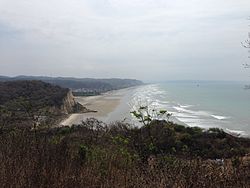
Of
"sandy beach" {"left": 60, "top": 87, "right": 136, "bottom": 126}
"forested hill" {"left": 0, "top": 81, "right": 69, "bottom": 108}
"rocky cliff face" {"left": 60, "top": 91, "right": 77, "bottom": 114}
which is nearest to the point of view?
"sandy beach" {"left": 60, "top": 87, "right": 136, "bottom": 126}

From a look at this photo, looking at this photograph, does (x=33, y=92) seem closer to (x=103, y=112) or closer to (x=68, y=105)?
(x=68, y=105)

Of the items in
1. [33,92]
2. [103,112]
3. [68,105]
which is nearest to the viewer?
[103,112]

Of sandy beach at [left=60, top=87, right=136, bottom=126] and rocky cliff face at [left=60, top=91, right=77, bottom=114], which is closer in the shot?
sandy beach at [left=60, top=87, right=136, bottom=126]

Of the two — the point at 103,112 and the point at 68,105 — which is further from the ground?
the point at 68,105

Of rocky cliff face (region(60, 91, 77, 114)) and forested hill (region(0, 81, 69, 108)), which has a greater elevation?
forested hill (region(0, 81, 69, 108))

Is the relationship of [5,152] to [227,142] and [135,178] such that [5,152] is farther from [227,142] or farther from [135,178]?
[227,142]

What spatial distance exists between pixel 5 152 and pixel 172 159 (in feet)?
8.51

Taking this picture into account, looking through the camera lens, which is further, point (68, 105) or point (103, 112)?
point (68, 105)

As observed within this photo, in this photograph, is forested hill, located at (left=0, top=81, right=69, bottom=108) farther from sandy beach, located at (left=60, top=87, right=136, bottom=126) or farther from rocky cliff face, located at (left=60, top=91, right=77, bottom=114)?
sandy beach, located at (left=60, top=87, right=136, bottom=126)

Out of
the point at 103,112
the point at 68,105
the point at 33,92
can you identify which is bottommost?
the point at 103,112

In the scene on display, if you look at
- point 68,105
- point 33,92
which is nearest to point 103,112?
point 68,105

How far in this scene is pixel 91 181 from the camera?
3.90 metres

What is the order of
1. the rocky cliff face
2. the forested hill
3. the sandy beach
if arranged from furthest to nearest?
1. the forested hill
2. the rocky cliff face
3. the sandy beach

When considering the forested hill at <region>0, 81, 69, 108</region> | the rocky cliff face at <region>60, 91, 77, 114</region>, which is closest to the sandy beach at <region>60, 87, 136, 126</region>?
the rocky cliff face at <region>60, 91, 77, 114</region>
